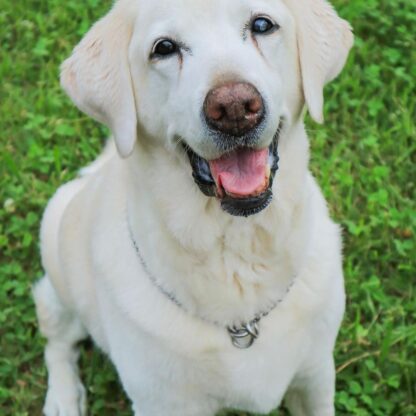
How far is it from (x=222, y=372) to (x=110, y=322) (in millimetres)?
468

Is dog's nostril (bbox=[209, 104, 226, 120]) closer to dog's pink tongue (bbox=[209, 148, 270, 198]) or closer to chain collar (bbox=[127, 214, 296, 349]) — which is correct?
dog's pink tongue (bbox=[209, 148, 270, 198])

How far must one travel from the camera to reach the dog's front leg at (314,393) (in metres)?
3.26

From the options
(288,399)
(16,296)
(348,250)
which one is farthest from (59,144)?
(288,399)

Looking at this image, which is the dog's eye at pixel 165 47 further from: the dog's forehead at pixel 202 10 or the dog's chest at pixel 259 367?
the dog's chest at pixel 259 367

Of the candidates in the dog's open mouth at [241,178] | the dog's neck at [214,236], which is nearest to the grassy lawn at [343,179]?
the dog's neck at [214,236]

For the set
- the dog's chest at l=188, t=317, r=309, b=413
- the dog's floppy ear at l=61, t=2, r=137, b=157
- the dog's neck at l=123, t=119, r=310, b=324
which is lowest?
the dog's chest at l=188, t=317, r=309, b=413

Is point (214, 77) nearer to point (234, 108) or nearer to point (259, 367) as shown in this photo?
point (234, 108)

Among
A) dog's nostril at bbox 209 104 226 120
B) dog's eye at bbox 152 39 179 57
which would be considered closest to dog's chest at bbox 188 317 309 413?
dog's nostril at bbox 209 104 226 120

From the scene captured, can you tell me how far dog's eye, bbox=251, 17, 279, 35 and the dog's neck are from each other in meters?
0.35

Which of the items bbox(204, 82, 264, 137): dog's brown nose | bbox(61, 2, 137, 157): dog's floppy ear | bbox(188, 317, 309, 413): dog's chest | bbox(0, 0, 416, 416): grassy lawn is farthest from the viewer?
bbox(0, 0, 416, 416): grassy lawn

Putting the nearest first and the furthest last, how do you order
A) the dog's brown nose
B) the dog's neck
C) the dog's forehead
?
the dog's brown nose < the dog's forehead < the dog's neck

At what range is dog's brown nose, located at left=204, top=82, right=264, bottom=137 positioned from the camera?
2367 mm

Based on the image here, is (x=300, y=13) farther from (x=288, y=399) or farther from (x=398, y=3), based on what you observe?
(x=398, y=3)

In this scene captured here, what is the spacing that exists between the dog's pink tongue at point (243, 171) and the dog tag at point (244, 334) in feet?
1.85
